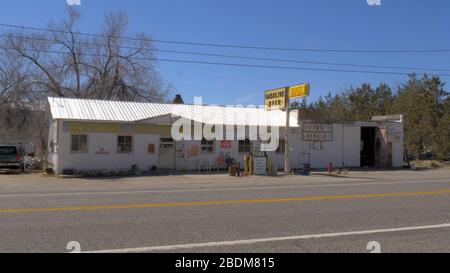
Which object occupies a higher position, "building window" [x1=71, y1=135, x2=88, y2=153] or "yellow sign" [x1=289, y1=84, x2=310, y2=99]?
"yellow sign" [x1=289, y1=84, x2=310, y2=99]

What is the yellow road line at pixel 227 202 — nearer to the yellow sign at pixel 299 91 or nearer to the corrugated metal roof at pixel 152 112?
the yellow sign at pixel 299 91

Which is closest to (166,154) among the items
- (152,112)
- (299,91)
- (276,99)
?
(152,112)

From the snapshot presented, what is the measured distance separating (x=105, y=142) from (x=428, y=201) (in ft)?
64.2

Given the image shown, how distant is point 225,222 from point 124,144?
20348 millimetres

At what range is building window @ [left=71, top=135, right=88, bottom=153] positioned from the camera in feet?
89.8

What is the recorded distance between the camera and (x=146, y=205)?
39.1 ft

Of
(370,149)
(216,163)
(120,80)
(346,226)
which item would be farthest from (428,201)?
(120,80)

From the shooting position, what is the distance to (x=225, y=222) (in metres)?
9.43

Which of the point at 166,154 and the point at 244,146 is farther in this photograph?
the point at 244,146

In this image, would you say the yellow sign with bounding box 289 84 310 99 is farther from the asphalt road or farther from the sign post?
the asphalt road

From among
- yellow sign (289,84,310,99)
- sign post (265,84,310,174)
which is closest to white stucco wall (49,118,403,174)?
sign post (265,84,310,174)

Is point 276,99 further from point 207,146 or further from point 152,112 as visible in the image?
point 152,112

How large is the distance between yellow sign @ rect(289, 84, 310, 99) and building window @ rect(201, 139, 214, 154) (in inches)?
236
